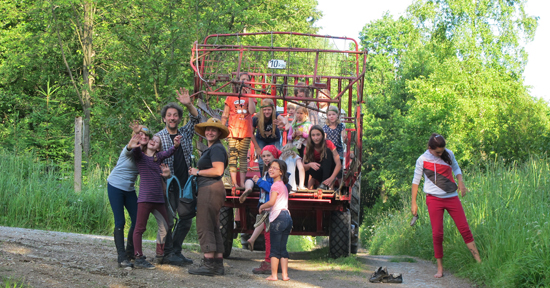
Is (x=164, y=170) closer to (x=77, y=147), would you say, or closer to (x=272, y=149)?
(x=272, y=149)

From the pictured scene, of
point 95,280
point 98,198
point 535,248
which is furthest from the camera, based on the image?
point 98,198

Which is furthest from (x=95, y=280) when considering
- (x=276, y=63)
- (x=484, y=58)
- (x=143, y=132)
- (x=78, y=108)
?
(x=484, y=58)

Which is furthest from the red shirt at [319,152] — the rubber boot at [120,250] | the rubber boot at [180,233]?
the rubber boot at [120,250]

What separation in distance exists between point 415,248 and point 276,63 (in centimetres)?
505

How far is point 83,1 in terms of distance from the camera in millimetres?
20188

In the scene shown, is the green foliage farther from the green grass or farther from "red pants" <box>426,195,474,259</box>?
the green grass

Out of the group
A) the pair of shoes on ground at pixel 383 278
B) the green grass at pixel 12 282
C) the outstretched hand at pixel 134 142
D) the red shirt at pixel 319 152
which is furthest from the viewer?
the red shirt at pixel 319 152

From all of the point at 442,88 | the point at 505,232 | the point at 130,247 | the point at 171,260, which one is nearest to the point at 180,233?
the point at 171,260

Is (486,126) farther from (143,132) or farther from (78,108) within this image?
(143,132)

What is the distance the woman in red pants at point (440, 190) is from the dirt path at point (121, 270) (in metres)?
0.56

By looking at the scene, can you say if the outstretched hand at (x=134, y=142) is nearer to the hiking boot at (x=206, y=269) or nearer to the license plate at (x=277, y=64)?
the hiking boot at (x=206, y=269)

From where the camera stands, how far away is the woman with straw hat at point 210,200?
7.04 meters

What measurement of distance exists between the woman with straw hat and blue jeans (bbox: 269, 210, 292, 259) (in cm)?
65

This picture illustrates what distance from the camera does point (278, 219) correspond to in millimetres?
7285
